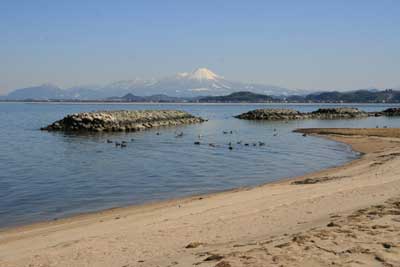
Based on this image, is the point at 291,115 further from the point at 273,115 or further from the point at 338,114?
the point at 338,114

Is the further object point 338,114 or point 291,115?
point 338,114

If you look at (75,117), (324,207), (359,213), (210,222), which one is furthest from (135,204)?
(75,117)

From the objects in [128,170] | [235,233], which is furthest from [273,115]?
[235,233]

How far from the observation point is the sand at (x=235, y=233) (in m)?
7.52

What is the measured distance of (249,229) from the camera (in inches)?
397

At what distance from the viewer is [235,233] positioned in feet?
32.2

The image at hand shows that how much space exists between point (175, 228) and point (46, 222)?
15.7 ft

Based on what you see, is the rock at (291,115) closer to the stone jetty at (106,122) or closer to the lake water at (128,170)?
the stone jetty at (106,122)

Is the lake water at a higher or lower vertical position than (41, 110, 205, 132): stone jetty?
lower

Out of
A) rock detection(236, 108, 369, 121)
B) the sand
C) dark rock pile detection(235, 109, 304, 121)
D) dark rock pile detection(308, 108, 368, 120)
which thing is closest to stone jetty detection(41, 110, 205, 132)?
dark rock pile detection(235, 109, 304, 121)

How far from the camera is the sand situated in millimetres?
7516

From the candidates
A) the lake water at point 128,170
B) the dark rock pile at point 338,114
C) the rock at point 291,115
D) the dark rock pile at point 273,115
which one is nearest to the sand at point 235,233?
the lake water at point 128,170

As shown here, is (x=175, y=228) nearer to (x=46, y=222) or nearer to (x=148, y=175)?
(x=46, y=222)

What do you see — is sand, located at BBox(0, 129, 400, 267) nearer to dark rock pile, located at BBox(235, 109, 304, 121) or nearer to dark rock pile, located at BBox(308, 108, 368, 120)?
dark rock pile, located at BBox(235, 109, 304, 121)
